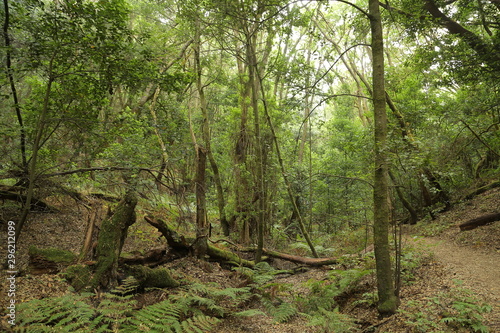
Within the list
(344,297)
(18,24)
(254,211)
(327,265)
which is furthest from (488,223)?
(18,24)

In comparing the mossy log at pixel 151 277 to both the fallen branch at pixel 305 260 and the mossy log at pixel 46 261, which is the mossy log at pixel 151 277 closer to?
the mossy log at pixel 46 261

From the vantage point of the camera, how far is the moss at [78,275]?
14.4 feet

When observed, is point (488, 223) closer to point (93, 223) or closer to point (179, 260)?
point (179, 260)

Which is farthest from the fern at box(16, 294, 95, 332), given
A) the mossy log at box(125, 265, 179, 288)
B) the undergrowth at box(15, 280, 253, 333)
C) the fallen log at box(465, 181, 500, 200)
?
the fallen log at box(465, 181, 500, 200)

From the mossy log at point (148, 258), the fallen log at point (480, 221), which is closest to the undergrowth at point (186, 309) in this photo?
the mossy log at point (148, 258)

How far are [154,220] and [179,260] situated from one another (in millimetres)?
1380

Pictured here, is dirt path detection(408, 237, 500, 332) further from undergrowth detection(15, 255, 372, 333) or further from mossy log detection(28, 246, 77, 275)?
mossy log detection(28, 246, 77, 275)

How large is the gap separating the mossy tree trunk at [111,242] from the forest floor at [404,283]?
493 millimetres

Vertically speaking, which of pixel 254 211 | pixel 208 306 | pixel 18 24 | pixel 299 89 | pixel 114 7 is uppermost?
pixel 114 7

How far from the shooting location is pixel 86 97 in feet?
18.6

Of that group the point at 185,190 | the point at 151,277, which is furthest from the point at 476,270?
the point at 151,277

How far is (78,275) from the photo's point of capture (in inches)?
178

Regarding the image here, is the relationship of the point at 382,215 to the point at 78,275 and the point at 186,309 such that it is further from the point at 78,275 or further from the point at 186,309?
the point at 78,275

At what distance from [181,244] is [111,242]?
2.34 m
